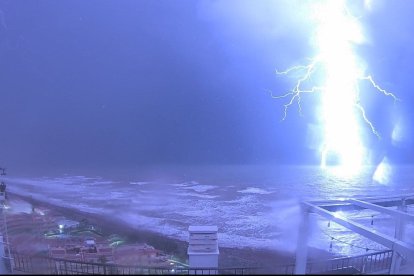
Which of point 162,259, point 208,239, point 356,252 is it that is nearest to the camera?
point 208,239

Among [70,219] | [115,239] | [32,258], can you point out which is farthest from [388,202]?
[70,219]

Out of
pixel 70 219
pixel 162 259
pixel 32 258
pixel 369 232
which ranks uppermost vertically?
pixel 369 232

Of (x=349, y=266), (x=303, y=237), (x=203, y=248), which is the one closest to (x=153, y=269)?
(x=203, y=248)

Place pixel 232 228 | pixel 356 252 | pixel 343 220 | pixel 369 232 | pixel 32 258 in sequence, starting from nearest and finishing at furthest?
pixel 369 232
pixel 343 220
pixel 32 258
pixel 356 252
pixel 232 228

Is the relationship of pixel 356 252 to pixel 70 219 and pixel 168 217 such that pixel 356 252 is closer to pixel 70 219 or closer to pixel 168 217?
pixel 168 217

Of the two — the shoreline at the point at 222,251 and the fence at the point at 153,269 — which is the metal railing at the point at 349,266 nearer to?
the fence at the point at 153,269

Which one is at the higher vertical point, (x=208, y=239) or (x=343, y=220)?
(x=343, y=220)

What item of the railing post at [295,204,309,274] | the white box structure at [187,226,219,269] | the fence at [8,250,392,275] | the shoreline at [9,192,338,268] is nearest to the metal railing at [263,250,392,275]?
the fence at [8,250,392,275]

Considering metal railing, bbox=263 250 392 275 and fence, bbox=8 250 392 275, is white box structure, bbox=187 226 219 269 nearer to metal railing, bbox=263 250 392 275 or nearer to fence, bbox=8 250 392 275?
fence, bbox=8 250 392 275

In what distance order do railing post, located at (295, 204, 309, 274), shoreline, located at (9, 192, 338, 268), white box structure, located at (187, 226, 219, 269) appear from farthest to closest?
shoreline, located at (9, 192, 338, 268) → white box structure, located at (187, 226, 219, 269) → railing post, located at (295, 204, 309, 274)

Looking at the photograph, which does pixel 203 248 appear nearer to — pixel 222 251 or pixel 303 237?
pixel 303 237
